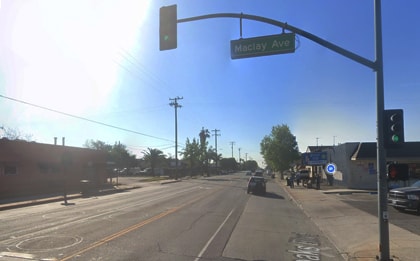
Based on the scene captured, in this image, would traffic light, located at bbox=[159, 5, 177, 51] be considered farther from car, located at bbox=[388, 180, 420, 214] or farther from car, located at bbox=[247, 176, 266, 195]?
car, located at bbox=[247, 176, 266, 195]

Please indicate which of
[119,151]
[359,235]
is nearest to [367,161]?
[359,235]

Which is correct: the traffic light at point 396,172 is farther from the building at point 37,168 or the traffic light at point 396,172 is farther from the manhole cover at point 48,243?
the building at point 37,168

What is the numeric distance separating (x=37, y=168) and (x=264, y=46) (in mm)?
33167

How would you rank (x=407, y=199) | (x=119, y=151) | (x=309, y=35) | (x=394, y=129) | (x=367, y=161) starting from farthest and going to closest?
(x=119, y=151), (x=367, y=161), (x=407, y=199), (x=309, y=35), (x=394, y=129)

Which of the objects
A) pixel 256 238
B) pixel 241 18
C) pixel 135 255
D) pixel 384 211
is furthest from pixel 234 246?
pixel 241 18

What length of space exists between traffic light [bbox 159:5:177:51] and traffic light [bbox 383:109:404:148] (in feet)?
17.6

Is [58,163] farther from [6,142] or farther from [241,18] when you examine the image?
[241,18]

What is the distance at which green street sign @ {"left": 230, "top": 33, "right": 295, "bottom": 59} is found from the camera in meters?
10.7

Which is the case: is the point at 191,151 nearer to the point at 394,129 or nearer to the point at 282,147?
the point at 282,147

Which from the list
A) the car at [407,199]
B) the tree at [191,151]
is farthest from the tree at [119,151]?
the car at [407,199]

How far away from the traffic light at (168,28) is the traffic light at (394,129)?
5379 mm

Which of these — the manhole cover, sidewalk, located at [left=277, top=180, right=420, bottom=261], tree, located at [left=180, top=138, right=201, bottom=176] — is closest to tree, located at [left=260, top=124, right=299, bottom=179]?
tree, located at [left=180, top=138, right=201, bottom=176]

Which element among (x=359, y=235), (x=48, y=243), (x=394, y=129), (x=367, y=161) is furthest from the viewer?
(x=367, y=161)

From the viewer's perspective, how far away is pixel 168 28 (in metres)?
10.2
